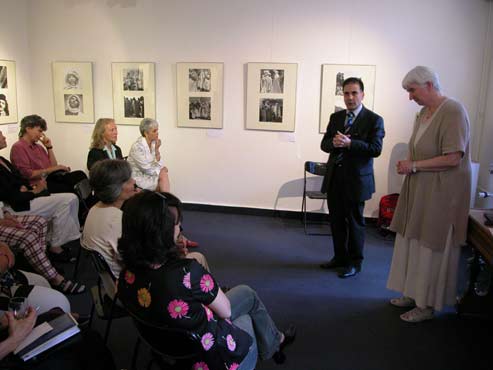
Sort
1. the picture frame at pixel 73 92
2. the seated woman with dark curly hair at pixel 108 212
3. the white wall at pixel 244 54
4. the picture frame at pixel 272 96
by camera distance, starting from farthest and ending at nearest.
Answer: the picture frame at pixel 73 92
the picture frame at pixel 272 96
the white wall at pixel 244 54
the seated woman with dark curly hair at pixel 108 212

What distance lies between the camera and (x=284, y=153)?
17.6ft

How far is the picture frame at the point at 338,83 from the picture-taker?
495cm

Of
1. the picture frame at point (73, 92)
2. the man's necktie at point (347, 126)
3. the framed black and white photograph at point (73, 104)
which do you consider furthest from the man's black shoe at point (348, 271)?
the framed black and white photograph at point (73, 104)

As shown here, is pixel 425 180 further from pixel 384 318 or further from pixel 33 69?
pixel 33 69

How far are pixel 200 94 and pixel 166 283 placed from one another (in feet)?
13.7

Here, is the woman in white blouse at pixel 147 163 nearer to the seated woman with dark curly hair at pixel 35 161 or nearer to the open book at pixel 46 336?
the seated woman with dark curly hair at pixel 35 161

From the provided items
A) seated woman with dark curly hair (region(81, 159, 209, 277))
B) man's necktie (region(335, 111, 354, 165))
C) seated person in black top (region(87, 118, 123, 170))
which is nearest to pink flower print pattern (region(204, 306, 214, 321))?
seated woman with dark curly hair (region(81, 159, 209, 277))

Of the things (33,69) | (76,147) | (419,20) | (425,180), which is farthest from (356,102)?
(33,69)

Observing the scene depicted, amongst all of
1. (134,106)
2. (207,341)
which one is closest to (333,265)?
(207,341)

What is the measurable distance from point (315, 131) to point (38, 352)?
13.6ft

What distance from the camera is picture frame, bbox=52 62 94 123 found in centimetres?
571

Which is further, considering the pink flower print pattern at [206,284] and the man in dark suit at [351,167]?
the man in dark suit at [351,167]

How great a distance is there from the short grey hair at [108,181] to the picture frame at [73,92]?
11.6 ft

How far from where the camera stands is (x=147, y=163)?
4.34 metres
